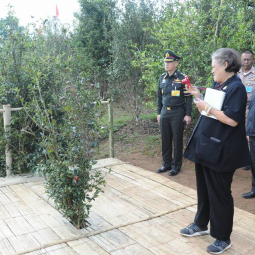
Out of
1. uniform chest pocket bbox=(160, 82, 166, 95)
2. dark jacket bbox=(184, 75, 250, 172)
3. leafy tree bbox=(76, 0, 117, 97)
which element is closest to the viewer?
dark jacket bbox=(184, 75, 250, 172)

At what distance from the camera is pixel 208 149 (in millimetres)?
2596

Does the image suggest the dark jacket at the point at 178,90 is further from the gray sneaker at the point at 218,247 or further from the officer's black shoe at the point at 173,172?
the gray sneaker at the point at 218,247

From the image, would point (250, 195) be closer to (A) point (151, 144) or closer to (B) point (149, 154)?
(B) point (149, 154)

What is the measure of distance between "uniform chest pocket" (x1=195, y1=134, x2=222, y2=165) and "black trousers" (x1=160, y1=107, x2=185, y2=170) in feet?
7.37

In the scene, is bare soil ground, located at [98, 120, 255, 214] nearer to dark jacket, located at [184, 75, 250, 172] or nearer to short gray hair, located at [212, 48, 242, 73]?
dark jacket, located at [184, 75, 250, 172]

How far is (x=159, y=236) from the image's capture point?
3006mm

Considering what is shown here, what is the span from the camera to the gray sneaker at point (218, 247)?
2696 mm

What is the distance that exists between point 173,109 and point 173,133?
1.18 ft

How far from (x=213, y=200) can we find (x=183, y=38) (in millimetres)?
3285

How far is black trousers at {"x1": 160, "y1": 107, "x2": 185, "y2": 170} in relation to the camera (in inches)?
194

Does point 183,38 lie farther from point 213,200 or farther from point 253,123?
point 213,200

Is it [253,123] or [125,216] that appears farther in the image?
[253,123]

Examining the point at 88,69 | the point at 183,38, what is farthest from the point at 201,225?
the point at 88,69

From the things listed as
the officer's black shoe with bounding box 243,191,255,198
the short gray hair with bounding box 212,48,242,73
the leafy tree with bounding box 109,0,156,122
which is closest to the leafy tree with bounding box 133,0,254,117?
the officer's black shoe with bounding box 243,191,255,198
